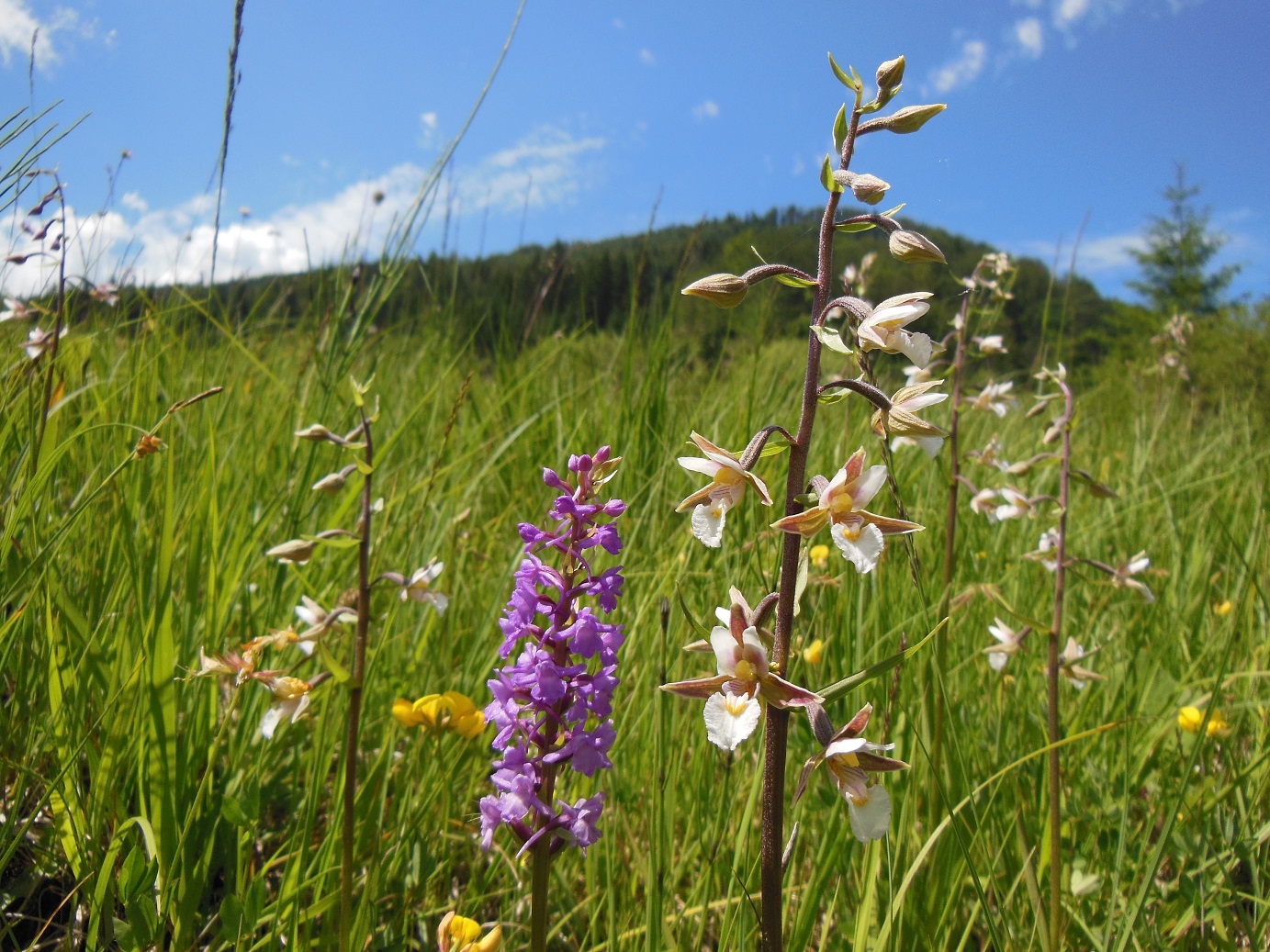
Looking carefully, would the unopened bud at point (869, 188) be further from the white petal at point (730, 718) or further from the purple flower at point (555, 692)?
the white petal at point (730, 718)

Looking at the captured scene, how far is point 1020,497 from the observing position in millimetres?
2213

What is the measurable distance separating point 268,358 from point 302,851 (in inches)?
166

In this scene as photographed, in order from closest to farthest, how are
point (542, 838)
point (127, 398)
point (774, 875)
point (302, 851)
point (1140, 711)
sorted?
point (774, 875) → point (542, 838) → point (302, 851) → point (1140, 711) → point (127, 398)

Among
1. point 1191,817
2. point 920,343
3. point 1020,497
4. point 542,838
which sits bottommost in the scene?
point 1191,817

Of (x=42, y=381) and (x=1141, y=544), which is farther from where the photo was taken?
(x=1141, y=544)

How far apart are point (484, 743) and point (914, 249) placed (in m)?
1.29

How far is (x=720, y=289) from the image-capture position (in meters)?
1.04

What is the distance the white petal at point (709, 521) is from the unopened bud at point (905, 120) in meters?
0.52

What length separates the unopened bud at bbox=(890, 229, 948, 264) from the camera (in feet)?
3.21

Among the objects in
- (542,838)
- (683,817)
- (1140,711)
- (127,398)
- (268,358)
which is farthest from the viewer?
(268,358)

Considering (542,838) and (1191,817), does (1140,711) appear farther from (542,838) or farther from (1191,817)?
(542,838)

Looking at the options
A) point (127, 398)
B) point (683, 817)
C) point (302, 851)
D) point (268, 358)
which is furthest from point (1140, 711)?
point (268, 358)

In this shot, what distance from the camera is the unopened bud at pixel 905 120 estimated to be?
1.00 m

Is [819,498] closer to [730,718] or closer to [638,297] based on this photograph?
[730,718]
